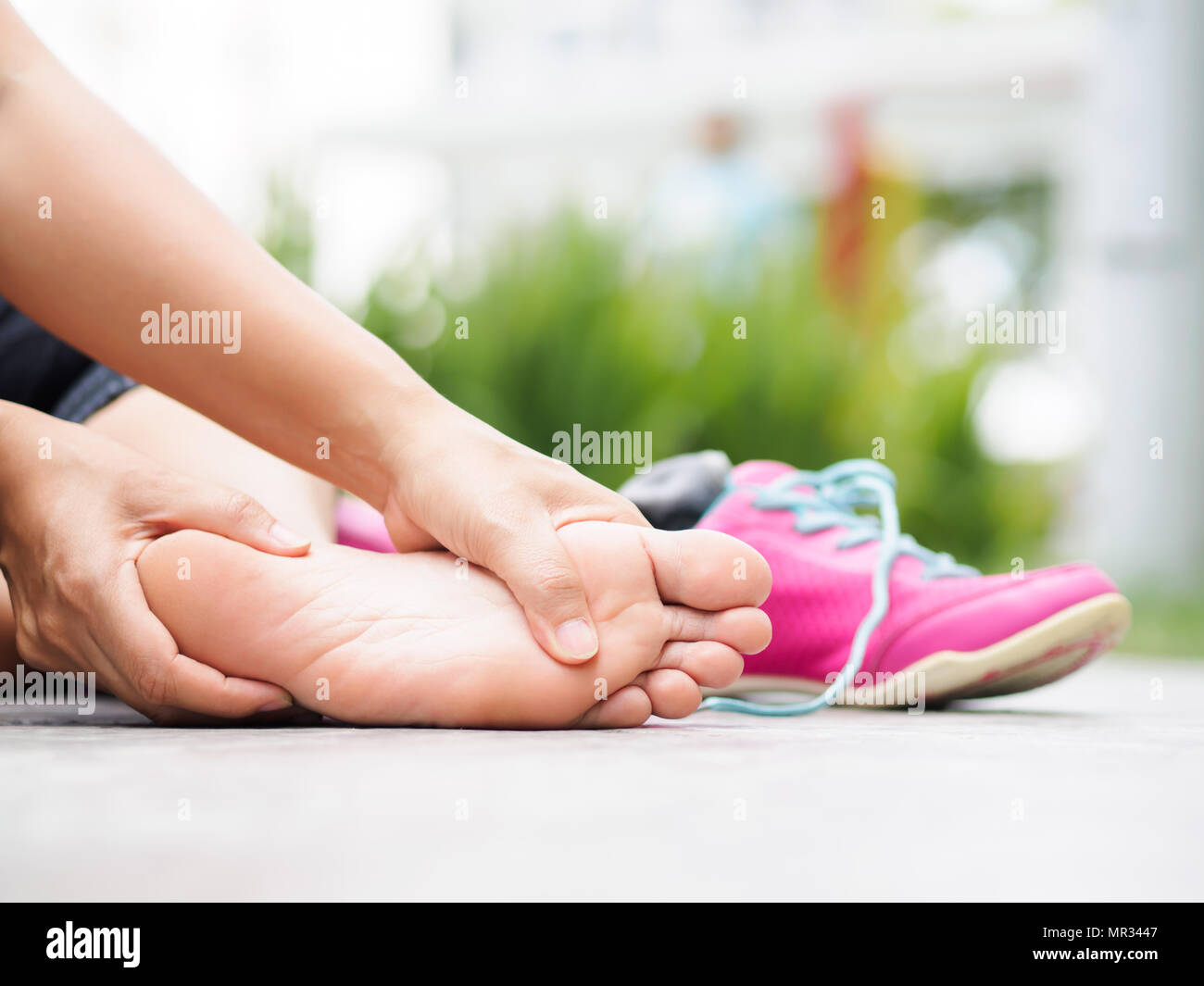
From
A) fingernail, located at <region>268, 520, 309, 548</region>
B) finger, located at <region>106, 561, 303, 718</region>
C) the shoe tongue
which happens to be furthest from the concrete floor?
the shoe tongue

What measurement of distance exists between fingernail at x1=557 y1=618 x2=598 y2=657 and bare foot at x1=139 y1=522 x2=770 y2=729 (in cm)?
2

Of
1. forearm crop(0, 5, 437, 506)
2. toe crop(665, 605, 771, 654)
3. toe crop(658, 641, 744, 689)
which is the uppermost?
forearm crop(0, 5, 437, 506)

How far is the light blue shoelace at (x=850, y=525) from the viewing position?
3.89 ft

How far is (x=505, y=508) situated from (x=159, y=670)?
11.3 inches

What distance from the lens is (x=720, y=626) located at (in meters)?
1.00

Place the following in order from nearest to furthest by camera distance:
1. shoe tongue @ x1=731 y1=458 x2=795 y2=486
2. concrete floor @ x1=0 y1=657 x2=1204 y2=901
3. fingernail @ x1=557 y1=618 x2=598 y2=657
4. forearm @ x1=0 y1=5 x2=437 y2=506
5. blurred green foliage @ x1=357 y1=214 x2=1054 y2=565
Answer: concrete floor @ x1=0 y1=657 x2=1204 y2=901 → fingernail @ x1=557 y1=618 x2=598 y2=657 → forearm @ x1=0 y1=5 x2=437 y2=506 → shoe tongue @ x1=731 y1=458 x2=795 y2=486 → blurred green foliage @ x1=357 y1=214 x2=1054 y2=565

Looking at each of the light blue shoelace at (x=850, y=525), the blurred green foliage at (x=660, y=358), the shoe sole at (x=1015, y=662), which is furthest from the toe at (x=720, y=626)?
the blurred green foliage at (x=660, y=358)

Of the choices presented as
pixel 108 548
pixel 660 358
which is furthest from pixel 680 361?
pixel 108 548

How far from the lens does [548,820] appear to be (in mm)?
→ 677

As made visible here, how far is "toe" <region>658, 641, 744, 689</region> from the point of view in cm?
98

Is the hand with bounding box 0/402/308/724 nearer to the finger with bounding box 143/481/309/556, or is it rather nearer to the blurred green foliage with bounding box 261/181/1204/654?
the finger with bounding box 143/481/309/556

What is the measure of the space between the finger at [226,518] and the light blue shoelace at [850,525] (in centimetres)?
40

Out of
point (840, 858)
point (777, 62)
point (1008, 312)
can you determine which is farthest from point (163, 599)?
point (777, 62)
